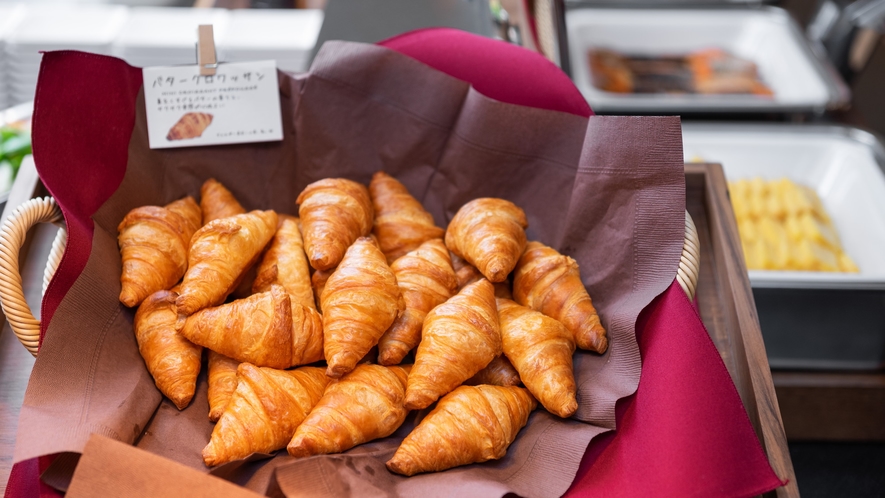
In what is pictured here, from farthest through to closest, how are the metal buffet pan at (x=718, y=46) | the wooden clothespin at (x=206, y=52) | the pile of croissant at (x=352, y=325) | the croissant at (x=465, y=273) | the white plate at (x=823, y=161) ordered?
the metal buffet pan at (x=718, y=46)
the white plate at (x=823, y=161)
the wooden clothespin at (x=206, y=52)
the croissant at (x=465, y=273)
the pile of croissant at (x=352, y=325)

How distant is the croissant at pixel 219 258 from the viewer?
1.31 metres

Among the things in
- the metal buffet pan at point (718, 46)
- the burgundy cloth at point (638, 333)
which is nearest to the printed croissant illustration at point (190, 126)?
the burgundy cloth at point (638, 333)

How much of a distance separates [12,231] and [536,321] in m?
1.03

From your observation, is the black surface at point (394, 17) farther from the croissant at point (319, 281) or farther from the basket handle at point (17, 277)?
the basket handle at point (17, 277)

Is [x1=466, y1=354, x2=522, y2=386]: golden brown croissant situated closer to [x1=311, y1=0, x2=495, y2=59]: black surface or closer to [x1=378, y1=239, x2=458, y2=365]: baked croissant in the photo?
[x1=378, y1=239, x2=458, y2=365]: baked croissant

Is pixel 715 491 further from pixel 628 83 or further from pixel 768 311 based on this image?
pixel 628 83

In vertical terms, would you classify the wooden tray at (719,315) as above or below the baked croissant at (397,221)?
below

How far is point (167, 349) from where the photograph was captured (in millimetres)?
1281

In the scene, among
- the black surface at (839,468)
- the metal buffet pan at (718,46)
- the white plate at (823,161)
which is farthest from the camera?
the metal buffet pan at (718,46)

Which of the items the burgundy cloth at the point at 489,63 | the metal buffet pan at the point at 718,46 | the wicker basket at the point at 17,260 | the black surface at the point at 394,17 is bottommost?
the metal buffet pan at the point at 718,46

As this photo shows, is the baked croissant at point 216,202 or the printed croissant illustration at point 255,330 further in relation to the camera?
the baked croissant at point 216,202

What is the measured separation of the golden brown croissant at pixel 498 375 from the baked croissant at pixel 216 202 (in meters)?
0.73

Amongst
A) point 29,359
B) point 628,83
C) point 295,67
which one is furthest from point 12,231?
point 628,83

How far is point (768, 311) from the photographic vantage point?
210cm
